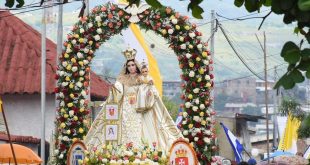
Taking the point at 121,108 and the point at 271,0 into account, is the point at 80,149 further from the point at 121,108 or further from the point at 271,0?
the point at 271,0

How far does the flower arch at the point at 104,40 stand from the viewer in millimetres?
25031

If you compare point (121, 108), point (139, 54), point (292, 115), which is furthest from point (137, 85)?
point (292, 115)

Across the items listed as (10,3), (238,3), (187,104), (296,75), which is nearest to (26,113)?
(187,104)

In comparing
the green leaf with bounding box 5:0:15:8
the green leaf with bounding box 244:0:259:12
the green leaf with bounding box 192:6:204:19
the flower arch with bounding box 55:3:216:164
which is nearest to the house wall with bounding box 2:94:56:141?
the flower arch with bounding box 55:3:216:164

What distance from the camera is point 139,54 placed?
3697 centimetres

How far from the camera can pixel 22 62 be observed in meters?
42.1

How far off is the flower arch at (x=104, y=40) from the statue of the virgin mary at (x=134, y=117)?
1.41 ft

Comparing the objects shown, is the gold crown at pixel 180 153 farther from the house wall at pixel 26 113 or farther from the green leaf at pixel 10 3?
the house wall at pixel 26 113

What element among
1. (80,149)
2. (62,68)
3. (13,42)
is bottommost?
(80,149)

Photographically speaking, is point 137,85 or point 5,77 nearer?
point 137,85

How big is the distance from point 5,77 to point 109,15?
639 inches

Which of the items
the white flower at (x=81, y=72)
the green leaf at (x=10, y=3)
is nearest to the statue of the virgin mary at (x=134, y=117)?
the white flower at (x=81, y=72)

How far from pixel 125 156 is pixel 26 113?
715 inches

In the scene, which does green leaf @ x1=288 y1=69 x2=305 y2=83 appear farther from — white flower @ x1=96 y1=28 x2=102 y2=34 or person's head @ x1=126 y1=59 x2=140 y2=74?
white flower @ x1=96 y1=28 x2=102 y2=34
